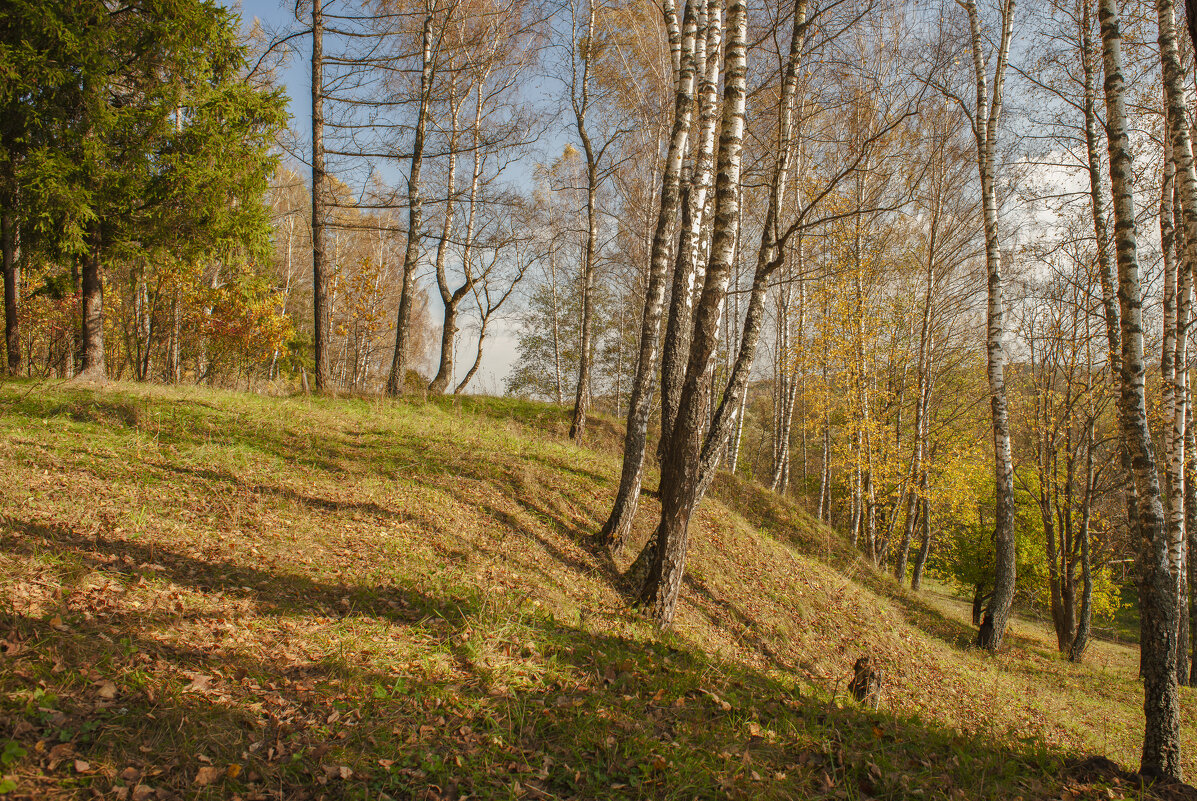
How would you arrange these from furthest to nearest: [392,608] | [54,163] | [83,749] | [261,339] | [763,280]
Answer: [261,339] < [54,163] < [763,280] < [392,608] < [83,749]

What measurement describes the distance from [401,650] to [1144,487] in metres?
6.25

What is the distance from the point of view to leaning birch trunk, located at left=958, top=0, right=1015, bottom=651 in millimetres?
9828

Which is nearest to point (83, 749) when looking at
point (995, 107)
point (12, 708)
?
point (12, 708)

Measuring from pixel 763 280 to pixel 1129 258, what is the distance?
3.43 metres

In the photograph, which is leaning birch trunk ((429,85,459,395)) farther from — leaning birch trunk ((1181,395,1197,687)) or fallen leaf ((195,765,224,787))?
leaning birch trunk ((1181,395,1197,687))

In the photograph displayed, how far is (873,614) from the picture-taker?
8750 mm

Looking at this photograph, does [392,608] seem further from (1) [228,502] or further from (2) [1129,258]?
(2) [1129,258]

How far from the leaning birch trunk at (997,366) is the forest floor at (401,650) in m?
1.62

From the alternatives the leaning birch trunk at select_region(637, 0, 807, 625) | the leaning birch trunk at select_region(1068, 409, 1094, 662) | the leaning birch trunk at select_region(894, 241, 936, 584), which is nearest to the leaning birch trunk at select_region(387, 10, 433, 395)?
the leaning birch trunk at select_region(637, 0, 807, 625)

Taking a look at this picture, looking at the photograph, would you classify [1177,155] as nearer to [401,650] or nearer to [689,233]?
[689,233]

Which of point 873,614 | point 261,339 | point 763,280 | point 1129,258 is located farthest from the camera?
point 261,339

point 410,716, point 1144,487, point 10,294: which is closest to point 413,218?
point 10,294

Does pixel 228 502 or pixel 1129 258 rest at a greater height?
pixel 1129 258

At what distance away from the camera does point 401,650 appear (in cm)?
386
